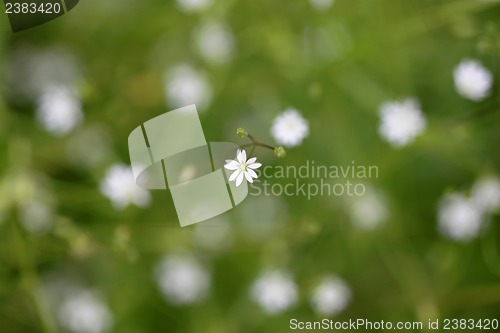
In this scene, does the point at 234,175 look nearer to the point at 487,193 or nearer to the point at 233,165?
the point at 233,165

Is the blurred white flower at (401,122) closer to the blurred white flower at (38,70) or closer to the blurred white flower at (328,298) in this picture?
the blurred white flower at (328,298)

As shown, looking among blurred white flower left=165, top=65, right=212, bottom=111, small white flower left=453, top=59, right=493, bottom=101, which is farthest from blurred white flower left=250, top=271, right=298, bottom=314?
small white flower left=453, top=59, right=493, bottom=101

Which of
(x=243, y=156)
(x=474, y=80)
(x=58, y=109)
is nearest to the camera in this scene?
(x=243, y=156)

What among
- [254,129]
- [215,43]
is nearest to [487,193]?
[254,129]

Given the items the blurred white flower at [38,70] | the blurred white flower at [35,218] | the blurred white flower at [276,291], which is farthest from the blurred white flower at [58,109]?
the blurred white flower at [276,291]

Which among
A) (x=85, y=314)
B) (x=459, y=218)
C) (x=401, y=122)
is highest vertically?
(x=401, y=122)
